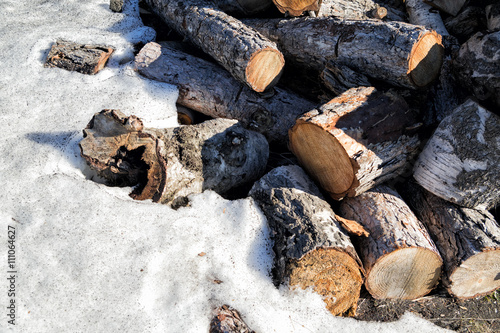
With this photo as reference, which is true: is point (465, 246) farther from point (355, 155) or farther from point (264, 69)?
point (264, 69)

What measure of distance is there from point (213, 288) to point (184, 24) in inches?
102

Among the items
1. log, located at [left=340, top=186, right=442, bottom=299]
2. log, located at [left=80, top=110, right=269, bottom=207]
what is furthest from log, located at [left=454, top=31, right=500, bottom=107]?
log, located at [left=80, top=110, right=269, bottom=207]

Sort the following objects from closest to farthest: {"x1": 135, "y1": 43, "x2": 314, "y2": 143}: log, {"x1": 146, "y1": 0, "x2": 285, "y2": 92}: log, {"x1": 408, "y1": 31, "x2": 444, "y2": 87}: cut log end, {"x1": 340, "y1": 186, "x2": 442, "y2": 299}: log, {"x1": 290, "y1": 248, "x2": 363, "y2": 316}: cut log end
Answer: {"x1": 290, "y1": 248, "x2": 363, "y2": 316}: cut log end → {"x1": 340, "y1": 186, "x2": 442, "y2": 299}: log → {"x1": 408, "y1": 31, "x2": 444, "y2": 87}: cut log end → {"x1": 146, "y1": 0, "x2": 285, "y2": 92}: log → {"x1": 135, "y1": 43, "x2": 314, "y2": 143}: log

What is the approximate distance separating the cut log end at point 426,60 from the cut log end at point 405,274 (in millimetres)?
1335

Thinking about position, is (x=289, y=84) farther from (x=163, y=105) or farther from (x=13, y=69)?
(x=13, y=69)

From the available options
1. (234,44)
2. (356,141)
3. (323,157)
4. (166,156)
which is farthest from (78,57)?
(356,141)

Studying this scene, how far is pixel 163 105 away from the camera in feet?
9.90

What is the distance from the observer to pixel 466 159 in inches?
90.6

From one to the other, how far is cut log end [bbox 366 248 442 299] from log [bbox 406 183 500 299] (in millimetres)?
118

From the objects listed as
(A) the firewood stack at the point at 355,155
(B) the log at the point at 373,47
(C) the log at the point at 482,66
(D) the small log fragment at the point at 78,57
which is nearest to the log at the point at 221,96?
(A) the firewood stack at the point at 355,155

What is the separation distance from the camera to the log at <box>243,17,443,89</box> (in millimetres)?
2648

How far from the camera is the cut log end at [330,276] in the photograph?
211cm

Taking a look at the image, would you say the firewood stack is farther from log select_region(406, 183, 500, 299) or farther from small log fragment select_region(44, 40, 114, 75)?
small log fragment select_region(44, 40, 114, 75)

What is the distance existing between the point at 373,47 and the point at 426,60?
1.36 feet
